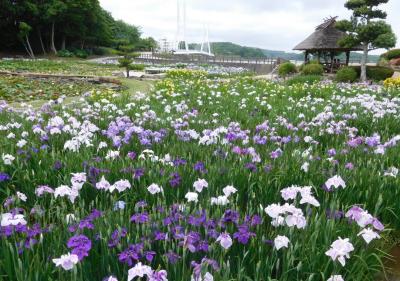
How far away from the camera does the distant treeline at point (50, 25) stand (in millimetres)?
49000

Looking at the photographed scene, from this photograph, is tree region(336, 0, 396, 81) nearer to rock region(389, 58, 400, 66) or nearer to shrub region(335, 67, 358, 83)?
shrub region(335, 67, 358, 83)

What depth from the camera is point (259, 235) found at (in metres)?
2.22

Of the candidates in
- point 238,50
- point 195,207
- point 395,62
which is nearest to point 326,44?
point 395,62

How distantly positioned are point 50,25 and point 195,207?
60.2 meters

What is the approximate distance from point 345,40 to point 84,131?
73.2 ft

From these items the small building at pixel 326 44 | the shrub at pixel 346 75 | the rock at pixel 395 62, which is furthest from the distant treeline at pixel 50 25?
the shrub at pixel 346 75

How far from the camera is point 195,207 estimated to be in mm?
2354

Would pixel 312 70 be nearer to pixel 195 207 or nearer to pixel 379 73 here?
pixel 379 73

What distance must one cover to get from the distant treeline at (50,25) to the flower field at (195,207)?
41580 mm

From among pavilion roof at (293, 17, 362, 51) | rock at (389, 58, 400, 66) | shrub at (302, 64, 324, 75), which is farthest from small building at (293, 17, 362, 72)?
rock at (389, 58, 400, 66)

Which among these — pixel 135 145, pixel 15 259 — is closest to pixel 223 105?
pixel 135 145

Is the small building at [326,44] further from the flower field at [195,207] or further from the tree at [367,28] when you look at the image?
the flower field at [195,207]

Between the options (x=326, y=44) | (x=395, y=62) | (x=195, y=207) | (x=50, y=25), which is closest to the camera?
(x=195, y=207)

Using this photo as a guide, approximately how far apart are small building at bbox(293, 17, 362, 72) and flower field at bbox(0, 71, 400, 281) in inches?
1006
